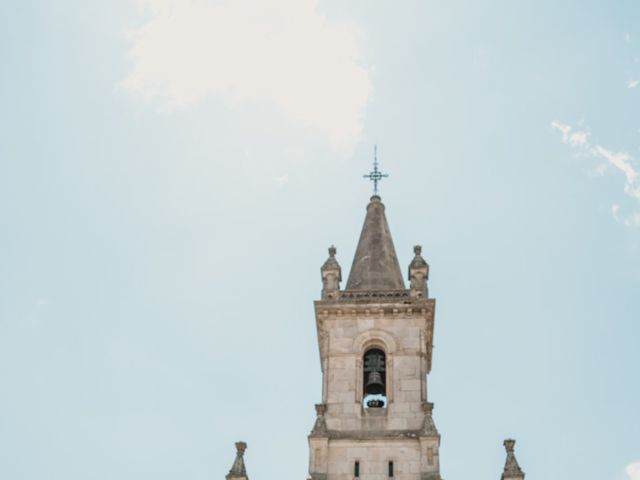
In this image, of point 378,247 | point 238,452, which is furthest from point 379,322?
point 238,452

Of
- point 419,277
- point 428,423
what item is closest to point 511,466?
point 428,423

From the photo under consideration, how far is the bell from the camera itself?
35.6 m

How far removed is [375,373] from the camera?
117 ft

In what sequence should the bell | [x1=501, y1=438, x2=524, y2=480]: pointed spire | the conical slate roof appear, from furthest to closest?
the conical slate roof → the bell → [x1=501, y1=438, x2=524, y2=480]: pointed spire

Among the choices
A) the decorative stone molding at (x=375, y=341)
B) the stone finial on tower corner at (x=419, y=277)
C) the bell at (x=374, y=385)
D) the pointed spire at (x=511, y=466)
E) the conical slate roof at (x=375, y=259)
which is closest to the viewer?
the pointed spire at (x=511, y=466)

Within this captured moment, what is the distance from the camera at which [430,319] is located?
36938 millimetres

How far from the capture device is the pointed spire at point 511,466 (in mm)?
31891

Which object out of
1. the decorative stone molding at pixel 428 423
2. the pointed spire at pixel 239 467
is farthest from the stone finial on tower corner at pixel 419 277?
the pointed spire at pixel 239 467

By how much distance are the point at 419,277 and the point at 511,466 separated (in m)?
8.23

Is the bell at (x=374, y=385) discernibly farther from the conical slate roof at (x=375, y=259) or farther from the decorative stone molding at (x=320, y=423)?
the conical slate roof at (x=375, y=259)

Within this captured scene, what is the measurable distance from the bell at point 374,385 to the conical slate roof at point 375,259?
3.59 m

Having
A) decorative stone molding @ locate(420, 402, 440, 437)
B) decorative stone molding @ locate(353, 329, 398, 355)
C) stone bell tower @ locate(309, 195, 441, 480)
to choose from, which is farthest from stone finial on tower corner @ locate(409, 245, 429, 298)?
decorative stone molding @ locate(420, 402, 440, 437)

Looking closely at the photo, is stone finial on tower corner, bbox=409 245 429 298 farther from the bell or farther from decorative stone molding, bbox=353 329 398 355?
the bell

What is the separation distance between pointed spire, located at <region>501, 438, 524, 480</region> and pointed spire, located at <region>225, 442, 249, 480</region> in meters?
7.94
